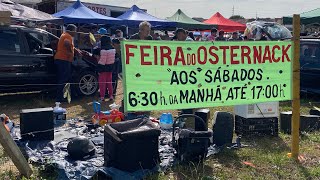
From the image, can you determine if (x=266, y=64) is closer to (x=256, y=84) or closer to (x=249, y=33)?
(x=256, y=84)

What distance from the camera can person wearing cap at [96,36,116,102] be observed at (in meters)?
9.09

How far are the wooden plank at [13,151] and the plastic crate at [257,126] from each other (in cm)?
345

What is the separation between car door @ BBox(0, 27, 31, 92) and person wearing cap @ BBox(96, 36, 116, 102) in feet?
5.36

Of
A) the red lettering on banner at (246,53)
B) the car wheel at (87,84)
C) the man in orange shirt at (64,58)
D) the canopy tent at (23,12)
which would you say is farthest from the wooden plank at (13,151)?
the canopy tent at (23,12)

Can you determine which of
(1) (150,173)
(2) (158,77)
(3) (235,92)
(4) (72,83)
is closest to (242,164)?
(3) (235,92)

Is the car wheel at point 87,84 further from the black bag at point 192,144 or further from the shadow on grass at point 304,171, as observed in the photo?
the shadow on grass at point 304,171

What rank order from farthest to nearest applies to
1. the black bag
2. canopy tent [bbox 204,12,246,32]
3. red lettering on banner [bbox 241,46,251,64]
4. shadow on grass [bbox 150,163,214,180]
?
canopy tent [bbox 204,12,246,32]
red lettering on banner [bbox 241,46,251,64]
the black bag
shadow on grass [bbox 150,163,214,180]

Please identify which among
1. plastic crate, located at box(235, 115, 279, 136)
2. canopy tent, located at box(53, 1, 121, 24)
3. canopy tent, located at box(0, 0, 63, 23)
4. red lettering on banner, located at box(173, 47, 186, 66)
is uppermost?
canopy tent, located at box(53, 1, 121, 24)

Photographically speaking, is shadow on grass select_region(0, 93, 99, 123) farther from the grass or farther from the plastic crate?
the plastic crate

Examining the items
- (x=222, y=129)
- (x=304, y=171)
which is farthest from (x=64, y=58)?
(x=304, y=171)

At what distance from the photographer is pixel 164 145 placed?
5.75 m

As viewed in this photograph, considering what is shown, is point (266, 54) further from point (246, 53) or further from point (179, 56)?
point (179, 56)

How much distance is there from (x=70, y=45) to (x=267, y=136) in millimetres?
4802

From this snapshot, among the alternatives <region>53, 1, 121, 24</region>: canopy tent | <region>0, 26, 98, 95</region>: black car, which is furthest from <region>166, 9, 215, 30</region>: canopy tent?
<region>0, 26, 98, 95</region>: black car
